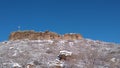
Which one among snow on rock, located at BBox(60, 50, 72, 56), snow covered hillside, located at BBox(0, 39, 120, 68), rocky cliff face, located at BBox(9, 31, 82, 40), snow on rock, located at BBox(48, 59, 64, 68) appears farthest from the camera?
rocky cliff face, located at BBox(9, 31, 82, 40)

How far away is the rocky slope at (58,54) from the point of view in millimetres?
31547

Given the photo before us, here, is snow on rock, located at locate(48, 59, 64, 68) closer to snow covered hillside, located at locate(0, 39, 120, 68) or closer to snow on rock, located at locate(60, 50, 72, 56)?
snow covered hillside, located at locate(0, 39, 120, 68)

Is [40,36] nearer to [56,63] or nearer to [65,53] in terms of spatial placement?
[65,53]

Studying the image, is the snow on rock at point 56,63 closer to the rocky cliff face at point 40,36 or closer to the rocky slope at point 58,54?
the rocky slope at point 58,54

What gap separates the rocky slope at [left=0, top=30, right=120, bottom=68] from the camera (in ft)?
104

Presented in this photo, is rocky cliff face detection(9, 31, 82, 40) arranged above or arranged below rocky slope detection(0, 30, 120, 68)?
above

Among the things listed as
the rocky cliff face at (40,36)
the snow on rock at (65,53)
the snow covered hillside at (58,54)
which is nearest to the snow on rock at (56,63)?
the snow covered hillside at (58,54)

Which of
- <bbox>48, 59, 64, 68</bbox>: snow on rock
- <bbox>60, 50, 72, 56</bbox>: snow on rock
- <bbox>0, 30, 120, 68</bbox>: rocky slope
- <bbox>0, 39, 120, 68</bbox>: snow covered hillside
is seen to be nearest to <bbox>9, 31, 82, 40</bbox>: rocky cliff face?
<bbox>0, 30, 120, 68</bbox>: rocky slope

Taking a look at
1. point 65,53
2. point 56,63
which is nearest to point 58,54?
point 65,53

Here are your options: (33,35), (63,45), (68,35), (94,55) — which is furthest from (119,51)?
(33,35)

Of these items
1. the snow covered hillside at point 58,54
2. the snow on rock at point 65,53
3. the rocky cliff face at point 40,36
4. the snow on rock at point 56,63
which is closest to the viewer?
the snow on rock at point 56,63

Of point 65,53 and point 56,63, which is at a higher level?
point 65,53

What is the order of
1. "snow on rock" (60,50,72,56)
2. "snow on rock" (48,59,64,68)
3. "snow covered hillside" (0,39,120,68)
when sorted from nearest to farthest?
"snow on rock" (48,59,64,68)
"snow covered hillside" (0,39,120,68)
"snow on rock" (60,50,72,56)

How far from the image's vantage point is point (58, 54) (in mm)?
33875
